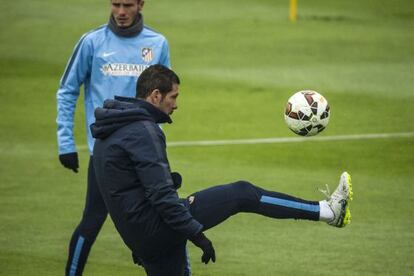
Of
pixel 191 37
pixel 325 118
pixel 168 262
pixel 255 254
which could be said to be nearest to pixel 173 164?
pixel 255 254

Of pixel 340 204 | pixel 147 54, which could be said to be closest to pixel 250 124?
pixel 147 54

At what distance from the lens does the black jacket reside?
7.73 meters

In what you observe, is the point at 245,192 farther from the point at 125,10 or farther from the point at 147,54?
the point at 125,10

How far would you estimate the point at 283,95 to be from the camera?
19938 millimetres

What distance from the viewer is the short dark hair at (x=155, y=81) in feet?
26.4

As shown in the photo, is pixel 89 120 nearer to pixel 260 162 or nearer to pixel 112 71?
pixel 112 71

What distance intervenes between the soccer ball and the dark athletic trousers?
1570 mm

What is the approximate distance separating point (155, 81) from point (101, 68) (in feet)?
5.87

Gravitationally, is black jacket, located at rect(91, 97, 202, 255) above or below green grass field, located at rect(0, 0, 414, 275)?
above

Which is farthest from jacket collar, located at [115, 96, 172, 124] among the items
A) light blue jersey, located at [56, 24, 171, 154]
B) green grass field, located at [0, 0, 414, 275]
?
green grass field, located at [0, 0, 414, 275]

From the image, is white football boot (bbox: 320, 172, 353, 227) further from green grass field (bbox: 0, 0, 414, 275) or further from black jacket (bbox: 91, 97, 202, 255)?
green grass field (bbox: 0, 0, 414, 275)

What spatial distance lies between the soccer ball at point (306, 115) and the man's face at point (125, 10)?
1677 millimetres

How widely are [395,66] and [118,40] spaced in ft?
43.6

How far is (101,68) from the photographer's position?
973cm
